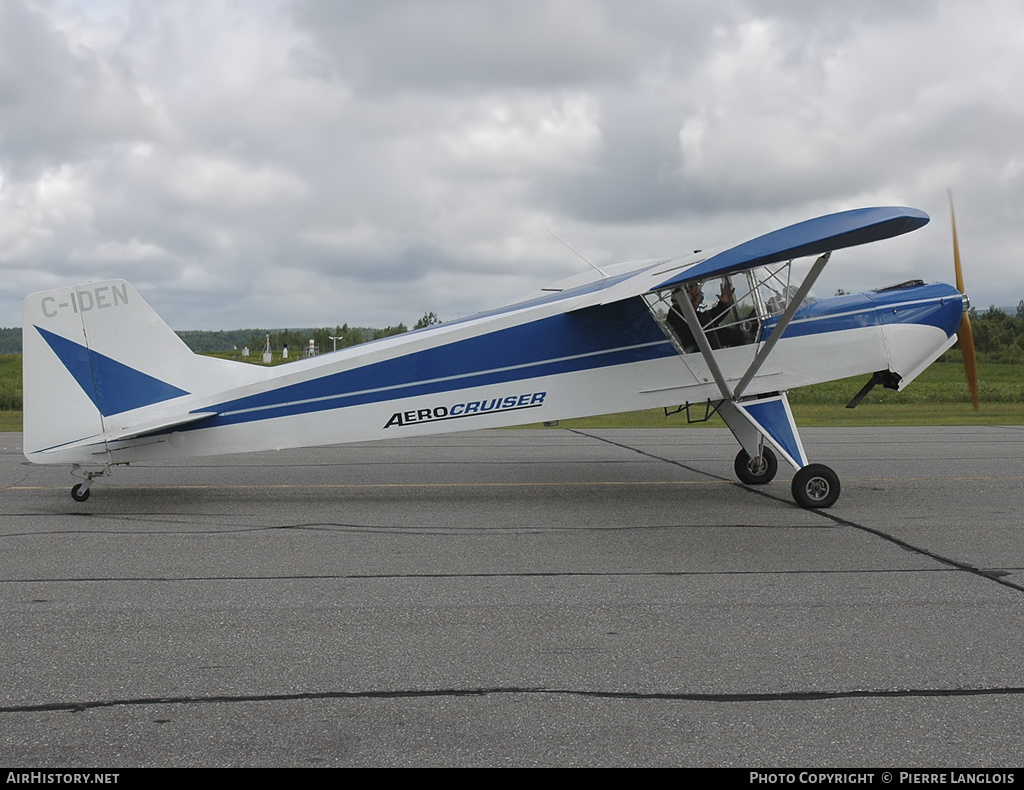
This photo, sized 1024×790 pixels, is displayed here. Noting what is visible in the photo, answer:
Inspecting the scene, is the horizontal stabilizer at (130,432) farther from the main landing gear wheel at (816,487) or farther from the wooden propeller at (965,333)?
the wooden propeller at (965,333)

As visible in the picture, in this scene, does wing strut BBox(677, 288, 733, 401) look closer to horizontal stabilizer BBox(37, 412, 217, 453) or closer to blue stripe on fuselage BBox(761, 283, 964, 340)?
blue stripe on fuselage BBox(761, 283, 964, 340)

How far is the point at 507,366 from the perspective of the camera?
365 inches

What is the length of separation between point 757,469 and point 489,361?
3.53 metres

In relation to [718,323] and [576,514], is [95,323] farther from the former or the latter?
[718,323]

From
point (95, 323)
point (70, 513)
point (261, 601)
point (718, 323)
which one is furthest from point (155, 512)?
point (718, 323)

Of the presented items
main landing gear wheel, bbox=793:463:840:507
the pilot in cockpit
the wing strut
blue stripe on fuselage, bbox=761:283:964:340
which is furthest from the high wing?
main landing gear wheel, bbox=793:463:840:507

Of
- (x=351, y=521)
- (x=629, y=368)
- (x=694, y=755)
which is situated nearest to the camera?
(x=694, y=755)

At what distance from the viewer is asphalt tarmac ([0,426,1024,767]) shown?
3.46m

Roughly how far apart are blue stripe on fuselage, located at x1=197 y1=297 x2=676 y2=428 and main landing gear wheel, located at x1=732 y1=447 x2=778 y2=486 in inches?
71.1

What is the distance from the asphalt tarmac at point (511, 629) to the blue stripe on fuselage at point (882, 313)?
6.17ft

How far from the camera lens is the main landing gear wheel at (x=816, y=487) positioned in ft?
28.6

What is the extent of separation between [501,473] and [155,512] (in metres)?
4.48

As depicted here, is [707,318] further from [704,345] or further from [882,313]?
[882,313]

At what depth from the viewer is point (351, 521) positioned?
322 inches
